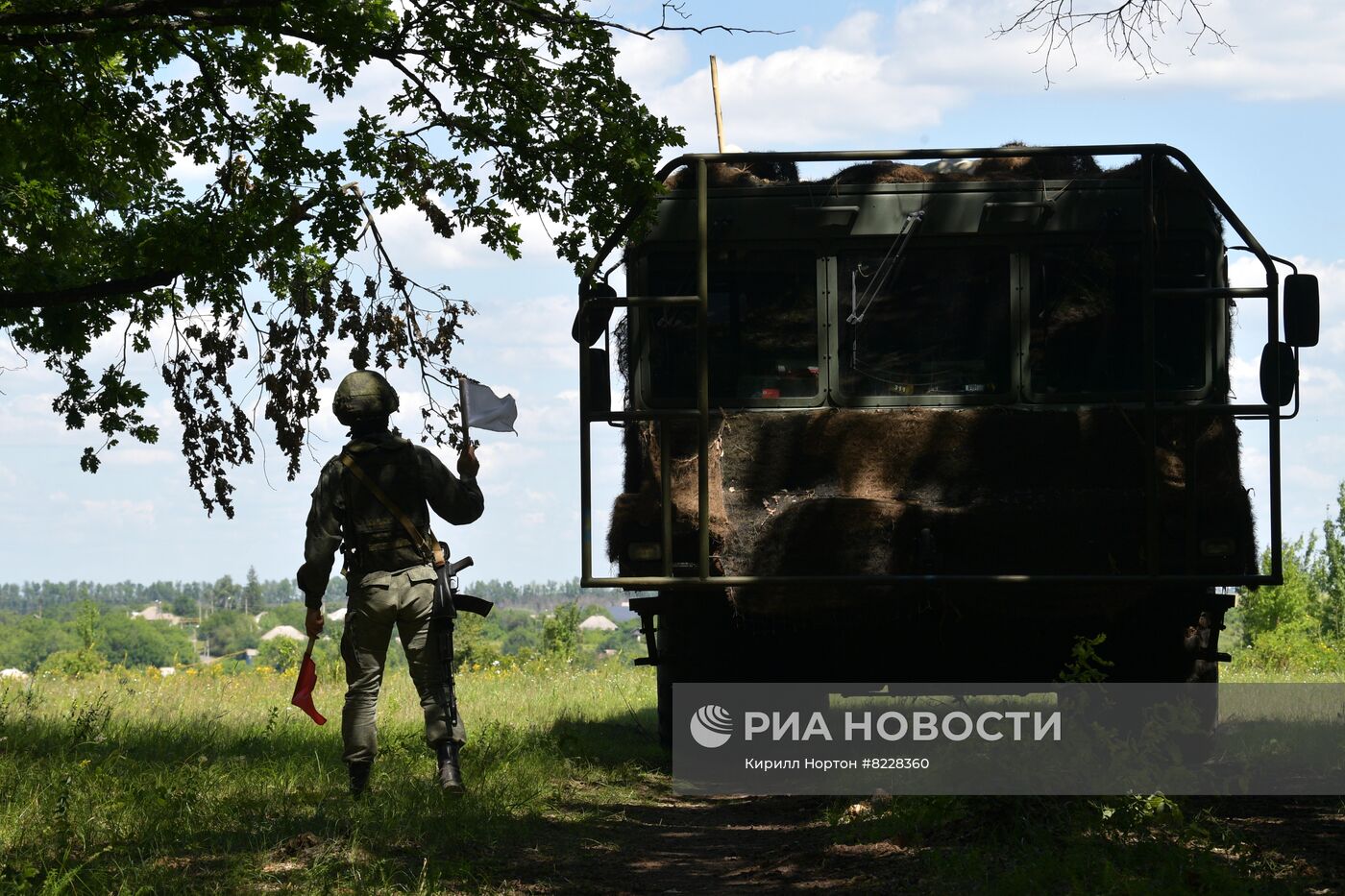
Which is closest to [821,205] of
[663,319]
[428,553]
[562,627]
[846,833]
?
[663,319]

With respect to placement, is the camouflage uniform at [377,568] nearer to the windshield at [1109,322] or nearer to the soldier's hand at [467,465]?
the soldier's hand at [467,465]

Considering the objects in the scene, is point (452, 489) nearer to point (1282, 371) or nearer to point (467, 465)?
point (467, 465)

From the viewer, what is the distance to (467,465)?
7.82 meters

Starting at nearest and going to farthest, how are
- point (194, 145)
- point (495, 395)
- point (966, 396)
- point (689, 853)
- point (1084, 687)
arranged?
point (689, 853) < point (1084, 687) < point (495, 395) < point (966, 396) < point (194, 145)

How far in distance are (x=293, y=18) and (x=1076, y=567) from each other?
5.21m

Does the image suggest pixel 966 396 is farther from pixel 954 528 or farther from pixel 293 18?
pixel 293 18

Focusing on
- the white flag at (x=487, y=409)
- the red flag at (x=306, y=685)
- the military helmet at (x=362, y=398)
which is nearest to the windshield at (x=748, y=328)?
the white flag at (x=487, y=409)

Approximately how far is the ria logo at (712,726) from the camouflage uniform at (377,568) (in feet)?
6.77

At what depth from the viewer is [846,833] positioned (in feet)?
22.6

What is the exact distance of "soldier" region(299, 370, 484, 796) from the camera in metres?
7.54

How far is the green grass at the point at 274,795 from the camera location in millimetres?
5590

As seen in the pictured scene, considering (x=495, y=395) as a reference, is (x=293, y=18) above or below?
above

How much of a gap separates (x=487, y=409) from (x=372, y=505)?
0.82m

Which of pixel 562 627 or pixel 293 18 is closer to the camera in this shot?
pixel 293 18
